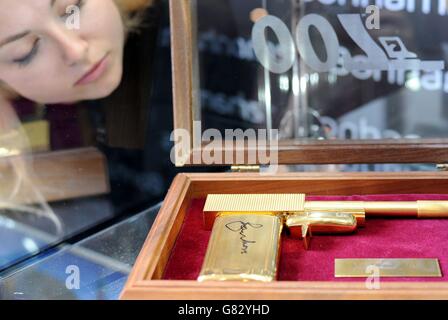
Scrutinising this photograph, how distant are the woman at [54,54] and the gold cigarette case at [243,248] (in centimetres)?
36

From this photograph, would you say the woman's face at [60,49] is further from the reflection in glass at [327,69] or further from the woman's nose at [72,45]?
the reflection in glass at [327,69]

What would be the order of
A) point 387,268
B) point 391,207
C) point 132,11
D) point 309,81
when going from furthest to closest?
point 132,11, point 309,81, point 391,207, point 387,268

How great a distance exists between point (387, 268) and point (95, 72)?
0.57 m

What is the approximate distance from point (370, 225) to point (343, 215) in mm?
52

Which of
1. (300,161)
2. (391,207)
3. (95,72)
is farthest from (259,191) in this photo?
(95,72)

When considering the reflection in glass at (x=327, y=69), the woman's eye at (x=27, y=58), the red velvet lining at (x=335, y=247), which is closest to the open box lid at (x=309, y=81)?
the reflection in glass at (x=327, y=69)

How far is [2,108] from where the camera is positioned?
1.00 m

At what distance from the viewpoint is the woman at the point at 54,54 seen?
911 millimetres

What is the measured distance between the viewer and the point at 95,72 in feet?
3.37
